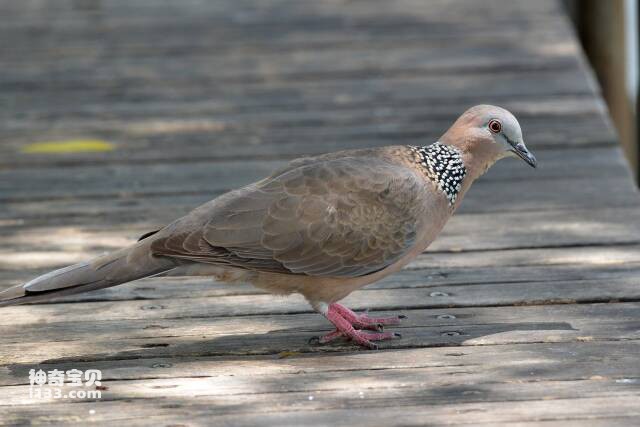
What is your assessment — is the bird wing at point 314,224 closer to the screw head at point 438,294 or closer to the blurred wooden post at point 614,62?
the screw head at point 438,294

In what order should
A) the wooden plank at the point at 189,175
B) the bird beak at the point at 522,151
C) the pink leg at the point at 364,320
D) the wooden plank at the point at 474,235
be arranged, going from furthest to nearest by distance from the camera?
the wooden plank at the point at 189,175
the wooden plank at the point at 474,235
the bird beak at the point at 522,151
the pink leg at the point at 364,320

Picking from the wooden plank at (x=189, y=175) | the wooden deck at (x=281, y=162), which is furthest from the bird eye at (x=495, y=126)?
the wooden plank at (x=189, y=175)

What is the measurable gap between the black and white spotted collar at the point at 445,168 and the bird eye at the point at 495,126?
0.51ft

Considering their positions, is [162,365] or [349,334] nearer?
[162,365]

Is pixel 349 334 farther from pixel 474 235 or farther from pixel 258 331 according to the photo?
pixel 474 235

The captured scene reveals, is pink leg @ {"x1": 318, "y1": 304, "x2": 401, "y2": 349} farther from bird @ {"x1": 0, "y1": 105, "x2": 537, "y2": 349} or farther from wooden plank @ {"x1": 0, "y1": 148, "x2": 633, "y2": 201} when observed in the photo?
wooden plank @ {"x1": 0, "y1": 148, "x2": 633, "y2": 201}

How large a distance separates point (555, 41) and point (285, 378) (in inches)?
192

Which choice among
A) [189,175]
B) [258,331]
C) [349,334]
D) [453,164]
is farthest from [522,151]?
[189,175]

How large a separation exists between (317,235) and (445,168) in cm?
59

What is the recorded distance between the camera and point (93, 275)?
393 centimetres

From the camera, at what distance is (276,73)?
7637 mm

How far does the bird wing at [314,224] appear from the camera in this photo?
4.04m

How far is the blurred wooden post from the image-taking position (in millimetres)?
9203

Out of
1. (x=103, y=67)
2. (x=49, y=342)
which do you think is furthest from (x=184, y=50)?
(x=49, y=342)
